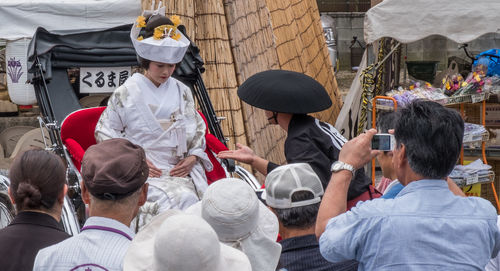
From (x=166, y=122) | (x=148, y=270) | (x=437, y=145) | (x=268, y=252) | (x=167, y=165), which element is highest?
(x=437, y=145)

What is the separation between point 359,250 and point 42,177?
3.92 ft

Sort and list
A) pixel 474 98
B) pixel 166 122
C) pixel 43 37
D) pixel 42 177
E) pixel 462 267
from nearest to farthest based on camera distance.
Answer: pixel 462 267
pixel 42 177
pixel 166 122
pixel 43 37
pixel 474 98

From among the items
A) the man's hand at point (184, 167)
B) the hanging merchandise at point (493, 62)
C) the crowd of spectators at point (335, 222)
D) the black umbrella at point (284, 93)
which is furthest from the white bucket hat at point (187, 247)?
the hanging merchandise at point (493, 62)

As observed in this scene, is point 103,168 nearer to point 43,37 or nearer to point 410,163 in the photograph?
point 410,163

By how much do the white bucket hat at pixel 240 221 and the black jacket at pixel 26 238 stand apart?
647 millimetres

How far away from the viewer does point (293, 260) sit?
228 centimetres

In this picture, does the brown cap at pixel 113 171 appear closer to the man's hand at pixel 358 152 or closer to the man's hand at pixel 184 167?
the man's hand at pixel 358 152

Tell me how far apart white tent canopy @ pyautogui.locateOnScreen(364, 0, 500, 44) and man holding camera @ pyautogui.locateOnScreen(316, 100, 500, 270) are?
4.34m

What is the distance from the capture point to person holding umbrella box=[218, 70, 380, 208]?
3408 millimetres

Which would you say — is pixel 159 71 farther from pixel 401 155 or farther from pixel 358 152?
pixel 401 155

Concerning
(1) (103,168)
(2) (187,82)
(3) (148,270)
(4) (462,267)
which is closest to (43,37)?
(2) (187,82)

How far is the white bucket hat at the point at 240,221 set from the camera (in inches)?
81.4

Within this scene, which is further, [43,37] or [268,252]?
[43,37]

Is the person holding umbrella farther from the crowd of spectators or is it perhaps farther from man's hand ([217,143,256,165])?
the crowd of spectators
